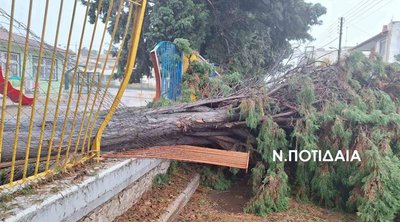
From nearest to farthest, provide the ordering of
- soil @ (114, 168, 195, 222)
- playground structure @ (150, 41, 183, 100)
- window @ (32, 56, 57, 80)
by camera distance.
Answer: window @ (32, 56, 57, 80)
soil @ (114, 168, 195, 222)
playground structure @ (150, 41, 183, 100)

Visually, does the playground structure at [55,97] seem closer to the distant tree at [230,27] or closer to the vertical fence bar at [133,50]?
the vertical fence bar at [133,50]

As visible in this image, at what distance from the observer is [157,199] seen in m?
3.34

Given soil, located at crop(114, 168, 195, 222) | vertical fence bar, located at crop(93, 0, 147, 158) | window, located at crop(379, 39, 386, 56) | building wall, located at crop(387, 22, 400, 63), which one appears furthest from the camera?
window, located at crop(379, 39, 386, 56)

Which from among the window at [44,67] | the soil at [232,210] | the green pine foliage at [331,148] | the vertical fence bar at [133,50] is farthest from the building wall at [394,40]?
the window at [44,67]

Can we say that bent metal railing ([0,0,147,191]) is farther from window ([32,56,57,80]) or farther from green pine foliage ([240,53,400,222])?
green pine foliage ([240,53,400,222])

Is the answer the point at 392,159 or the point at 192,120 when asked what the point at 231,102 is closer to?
the point at 192,120

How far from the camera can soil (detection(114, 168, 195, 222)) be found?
114 inches

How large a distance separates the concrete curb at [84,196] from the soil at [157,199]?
0.28 m

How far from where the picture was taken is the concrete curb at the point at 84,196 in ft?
5.75

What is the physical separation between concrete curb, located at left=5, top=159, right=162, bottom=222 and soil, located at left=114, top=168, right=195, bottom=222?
28 centimetres

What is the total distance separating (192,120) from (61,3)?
2.20m

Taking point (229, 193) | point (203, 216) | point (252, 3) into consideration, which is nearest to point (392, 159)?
point (229, 193)

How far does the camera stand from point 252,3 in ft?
35.8

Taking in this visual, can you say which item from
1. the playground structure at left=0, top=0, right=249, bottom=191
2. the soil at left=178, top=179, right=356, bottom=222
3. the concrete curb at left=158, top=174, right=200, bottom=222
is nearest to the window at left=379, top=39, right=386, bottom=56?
the soil at left=178, top=179, right=356, bottom=222
